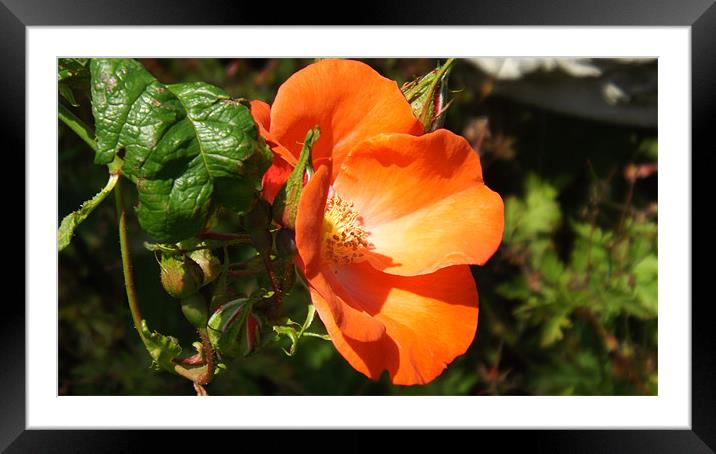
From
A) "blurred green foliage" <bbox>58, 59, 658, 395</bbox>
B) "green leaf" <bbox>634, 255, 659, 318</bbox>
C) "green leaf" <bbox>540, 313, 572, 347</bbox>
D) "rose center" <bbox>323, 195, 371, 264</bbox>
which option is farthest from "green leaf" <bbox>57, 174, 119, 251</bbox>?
"green leaf" <bbox>634, 255, 659, 318</bbox>

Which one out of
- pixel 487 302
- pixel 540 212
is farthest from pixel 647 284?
pixel 487 302

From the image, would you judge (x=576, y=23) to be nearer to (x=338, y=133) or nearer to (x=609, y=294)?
(x=338, y=133)

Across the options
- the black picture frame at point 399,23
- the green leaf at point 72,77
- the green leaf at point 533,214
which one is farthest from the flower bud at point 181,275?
the green leaf at point 533,214

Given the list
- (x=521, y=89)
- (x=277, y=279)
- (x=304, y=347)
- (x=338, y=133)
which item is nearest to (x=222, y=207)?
(x=277, y=279)

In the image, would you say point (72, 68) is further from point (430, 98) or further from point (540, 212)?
point (540, 212)

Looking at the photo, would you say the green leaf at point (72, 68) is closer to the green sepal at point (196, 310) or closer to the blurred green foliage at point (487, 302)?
the green sepal at point (196, 310)
